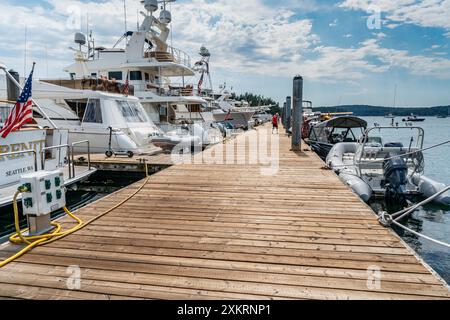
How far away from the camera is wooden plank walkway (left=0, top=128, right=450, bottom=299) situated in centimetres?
261

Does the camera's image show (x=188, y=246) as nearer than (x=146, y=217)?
Yes

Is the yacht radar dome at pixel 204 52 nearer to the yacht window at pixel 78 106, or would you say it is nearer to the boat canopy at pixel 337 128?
the boat canopy at pixel 337 128

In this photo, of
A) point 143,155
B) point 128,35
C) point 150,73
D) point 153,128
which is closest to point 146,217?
point 143,155

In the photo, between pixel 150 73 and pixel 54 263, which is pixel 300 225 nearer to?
pixel 54 263

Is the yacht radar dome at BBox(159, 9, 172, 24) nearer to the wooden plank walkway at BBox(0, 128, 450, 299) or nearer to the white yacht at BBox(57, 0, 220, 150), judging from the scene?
the white yacht at BBox(57, 0, 220, 150)

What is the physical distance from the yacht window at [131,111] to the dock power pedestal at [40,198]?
969 centimetres

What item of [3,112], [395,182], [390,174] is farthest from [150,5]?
[395,182]

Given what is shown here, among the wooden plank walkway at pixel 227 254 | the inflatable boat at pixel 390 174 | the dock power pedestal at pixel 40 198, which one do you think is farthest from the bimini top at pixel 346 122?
the dock power pedestal at pixel 40 198

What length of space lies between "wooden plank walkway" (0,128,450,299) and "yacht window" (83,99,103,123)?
7554mm

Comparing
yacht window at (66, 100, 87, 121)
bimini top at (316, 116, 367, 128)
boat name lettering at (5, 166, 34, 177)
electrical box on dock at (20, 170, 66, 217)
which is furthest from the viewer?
bimini top at (316, 116, 367, 128)

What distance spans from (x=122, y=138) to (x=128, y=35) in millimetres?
12758

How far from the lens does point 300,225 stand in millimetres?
4137

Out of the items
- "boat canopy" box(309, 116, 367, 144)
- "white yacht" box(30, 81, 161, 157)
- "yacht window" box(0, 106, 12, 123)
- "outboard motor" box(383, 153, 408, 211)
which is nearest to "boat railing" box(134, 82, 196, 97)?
"white yacht" box(30, 81, 161, 157)
